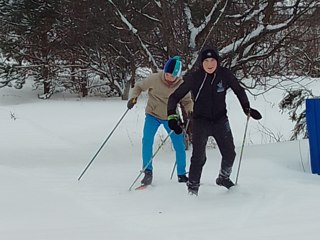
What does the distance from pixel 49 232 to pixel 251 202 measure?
191cm

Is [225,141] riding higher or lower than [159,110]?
lower

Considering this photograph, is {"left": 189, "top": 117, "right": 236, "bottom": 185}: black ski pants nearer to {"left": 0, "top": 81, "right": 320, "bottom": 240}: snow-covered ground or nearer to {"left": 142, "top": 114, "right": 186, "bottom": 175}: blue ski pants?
{"left": 0, "top": 81, "right": 320, "bottom": 240}: snow-covered ground

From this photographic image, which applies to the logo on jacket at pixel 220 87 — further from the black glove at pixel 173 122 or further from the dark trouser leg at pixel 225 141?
the black glove at pixel 173 122

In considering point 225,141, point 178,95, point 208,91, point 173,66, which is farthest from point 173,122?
point 173,66

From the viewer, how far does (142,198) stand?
17.5 ft

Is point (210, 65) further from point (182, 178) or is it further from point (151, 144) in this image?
point (182, 178)

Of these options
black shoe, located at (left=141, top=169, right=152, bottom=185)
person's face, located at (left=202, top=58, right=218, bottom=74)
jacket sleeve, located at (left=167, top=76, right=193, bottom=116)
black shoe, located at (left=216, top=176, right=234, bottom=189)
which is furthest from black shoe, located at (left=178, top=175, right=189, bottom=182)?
person's face, located at (left=202, top=58, right=218, bottom=74)

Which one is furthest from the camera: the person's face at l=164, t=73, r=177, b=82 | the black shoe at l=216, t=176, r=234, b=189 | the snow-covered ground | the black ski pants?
the person's face at l=164, t=73, r=177, b=82

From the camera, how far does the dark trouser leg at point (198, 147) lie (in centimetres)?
535

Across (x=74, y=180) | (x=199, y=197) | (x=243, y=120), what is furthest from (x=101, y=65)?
(x=199, y=197)

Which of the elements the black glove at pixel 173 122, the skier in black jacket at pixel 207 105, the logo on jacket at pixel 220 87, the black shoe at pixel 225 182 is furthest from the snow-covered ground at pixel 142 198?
the logo on jacket at pixel 220 87

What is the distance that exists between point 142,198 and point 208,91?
4.10 feet

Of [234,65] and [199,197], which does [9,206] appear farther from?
[234,65]

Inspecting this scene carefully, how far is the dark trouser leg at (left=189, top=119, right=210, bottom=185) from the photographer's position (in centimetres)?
535
